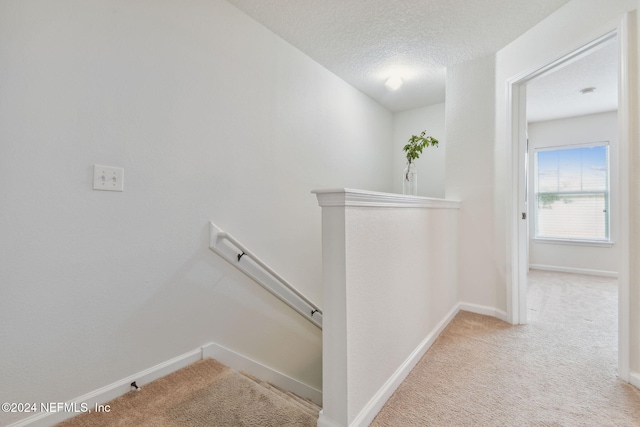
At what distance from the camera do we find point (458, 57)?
2.58 m

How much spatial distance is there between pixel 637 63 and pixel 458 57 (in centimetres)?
133

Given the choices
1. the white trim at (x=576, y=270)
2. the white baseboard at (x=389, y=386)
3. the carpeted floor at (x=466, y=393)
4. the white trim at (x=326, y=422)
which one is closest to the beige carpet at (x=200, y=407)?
the carpeted floor at (x=466, y=393)

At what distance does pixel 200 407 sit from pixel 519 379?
1.65 m

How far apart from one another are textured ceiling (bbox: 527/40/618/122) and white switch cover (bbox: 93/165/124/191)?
312cm

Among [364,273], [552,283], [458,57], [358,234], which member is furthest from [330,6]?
[552,283]

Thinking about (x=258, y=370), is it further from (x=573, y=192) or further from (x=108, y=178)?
(x=573, y=192)

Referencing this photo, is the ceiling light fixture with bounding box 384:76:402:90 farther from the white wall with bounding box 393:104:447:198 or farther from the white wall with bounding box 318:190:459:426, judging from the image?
the white wall with bounding box 318:190:459:426

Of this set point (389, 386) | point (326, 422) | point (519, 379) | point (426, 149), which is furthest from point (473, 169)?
point (326, 422)

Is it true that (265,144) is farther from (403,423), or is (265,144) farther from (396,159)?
(396,159)

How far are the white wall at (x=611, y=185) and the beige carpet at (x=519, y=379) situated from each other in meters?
2.14

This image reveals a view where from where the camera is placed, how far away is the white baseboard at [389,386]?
1.19m

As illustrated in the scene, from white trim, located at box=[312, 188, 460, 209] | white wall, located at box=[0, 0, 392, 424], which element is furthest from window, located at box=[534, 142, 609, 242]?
white wall, located at box=[0, 0, 392, 424]

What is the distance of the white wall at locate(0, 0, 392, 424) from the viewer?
1.18 m

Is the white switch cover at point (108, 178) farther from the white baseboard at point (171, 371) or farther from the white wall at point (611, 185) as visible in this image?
the white wall at point (611, 185)
